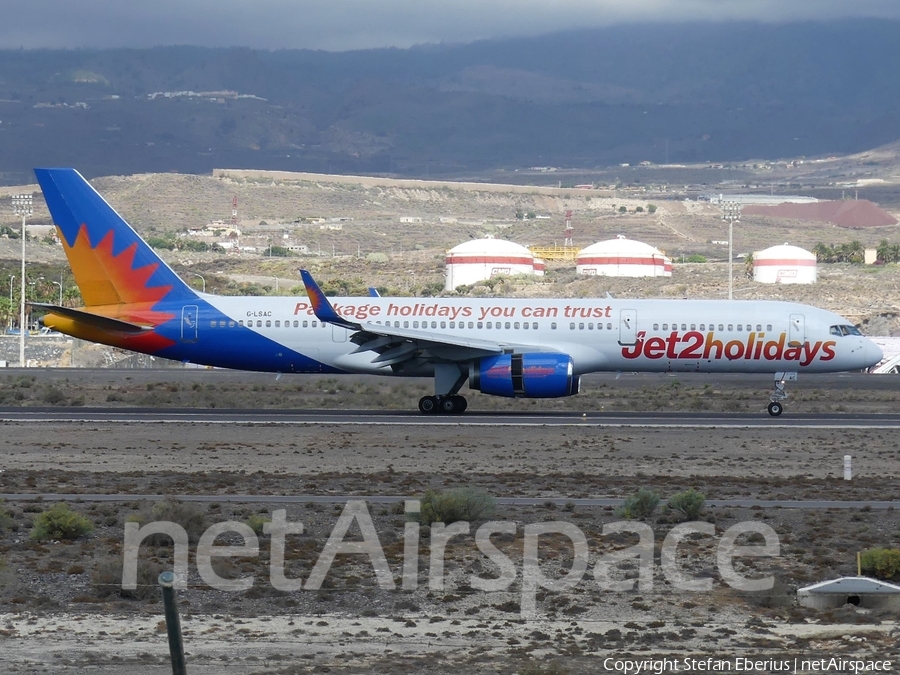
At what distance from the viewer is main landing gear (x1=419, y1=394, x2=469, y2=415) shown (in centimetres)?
3800

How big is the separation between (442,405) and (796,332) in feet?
35.9

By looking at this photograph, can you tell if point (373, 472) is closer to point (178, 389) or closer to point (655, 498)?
point (655, 498)

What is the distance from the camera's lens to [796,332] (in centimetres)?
3872

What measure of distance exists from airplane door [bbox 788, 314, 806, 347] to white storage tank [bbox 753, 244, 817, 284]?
85.2 meters

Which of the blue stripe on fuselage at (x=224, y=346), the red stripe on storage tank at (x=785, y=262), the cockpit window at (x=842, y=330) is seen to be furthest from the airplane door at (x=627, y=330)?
the red stripe on storage tank at (x=785, y=262)

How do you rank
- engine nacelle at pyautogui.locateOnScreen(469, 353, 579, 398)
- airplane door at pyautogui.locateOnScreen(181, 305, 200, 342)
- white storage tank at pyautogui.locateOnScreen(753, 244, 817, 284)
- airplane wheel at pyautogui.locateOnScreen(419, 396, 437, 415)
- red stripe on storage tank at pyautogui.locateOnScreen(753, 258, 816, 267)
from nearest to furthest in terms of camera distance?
engine nacelle at pyautogui.locateOnScreen(469, 353, 579, 398), airplane wheel at pyautogui.locateOnScreen(419, 396, 437, 415), airplane door at pyautogui.locateOnScreen(181, 305, 200, 342), white storage tank at pyautogui.locateOnScreen(753, 244, 817, 284), red stripe on storage tank at pyautogui.locateOnScreen(753, 258, 816, 267)

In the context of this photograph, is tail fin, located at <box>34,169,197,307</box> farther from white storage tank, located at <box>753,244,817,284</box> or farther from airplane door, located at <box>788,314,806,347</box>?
white storage tank, located at <box>753,244,817,284</box>

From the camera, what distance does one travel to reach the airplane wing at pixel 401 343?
35906mm

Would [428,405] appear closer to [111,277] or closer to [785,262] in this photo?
[111,277]

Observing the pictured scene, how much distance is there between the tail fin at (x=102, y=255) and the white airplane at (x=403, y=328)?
0.10 feet

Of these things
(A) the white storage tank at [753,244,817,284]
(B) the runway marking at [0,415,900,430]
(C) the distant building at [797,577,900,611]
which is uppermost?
(A) the white storage tank at [753,244,817,284]

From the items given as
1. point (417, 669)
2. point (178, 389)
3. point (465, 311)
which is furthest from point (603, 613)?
point (178, 389)

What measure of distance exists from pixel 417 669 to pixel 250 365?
1083 inches

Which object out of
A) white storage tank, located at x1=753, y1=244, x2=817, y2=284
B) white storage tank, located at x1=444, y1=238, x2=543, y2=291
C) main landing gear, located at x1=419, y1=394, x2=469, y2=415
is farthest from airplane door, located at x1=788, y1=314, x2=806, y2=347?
white storage tank, located at x1=444, y1=238, x2=543, y2=291
